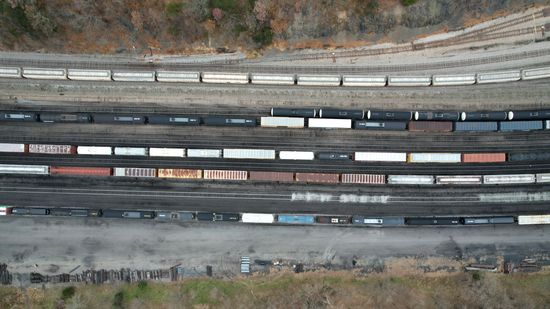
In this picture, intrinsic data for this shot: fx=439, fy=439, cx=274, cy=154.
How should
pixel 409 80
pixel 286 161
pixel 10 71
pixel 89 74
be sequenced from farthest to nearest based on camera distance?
1. pixel 286 161
2. pixel 409 80
3. pixel 10 71
4. pixel 89 74

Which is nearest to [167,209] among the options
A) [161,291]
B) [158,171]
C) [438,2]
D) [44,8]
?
[158,171]

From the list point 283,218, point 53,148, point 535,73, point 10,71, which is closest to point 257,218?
point 283,218

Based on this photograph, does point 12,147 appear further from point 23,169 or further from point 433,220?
point 433,220

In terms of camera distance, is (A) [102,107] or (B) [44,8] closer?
(B) [44,8]

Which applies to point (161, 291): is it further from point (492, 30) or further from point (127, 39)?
point (492, 30)

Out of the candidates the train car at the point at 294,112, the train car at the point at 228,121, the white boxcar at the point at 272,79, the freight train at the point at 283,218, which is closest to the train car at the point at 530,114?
the freight train at the point at 283,218

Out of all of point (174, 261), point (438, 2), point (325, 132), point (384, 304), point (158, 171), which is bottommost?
point (384, 304)
